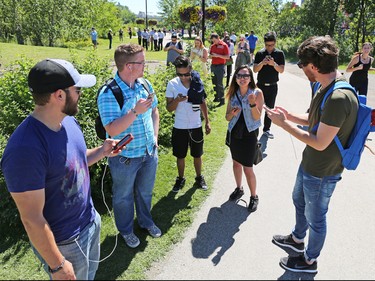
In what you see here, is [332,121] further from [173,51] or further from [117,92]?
[173,51]

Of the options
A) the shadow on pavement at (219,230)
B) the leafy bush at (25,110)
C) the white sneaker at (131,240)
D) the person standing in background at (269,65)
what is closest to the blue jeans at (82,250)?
the white sneaker at (131,240)

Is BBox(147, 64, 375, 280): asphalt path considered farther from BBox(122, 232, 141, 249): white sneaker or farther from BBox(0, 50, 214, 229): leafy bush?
BBox(0, 50, 214, 229): leafy bush

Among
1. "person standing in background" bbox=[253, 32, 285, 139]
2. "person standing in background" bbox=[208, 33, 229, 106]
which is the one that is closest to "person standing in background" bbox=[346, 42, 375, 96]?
"person standing in background" bbox=[253, 32, 285, 139]

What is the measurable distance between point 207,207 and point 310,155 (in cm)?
190

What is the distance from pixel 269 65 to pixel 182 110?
2998mm

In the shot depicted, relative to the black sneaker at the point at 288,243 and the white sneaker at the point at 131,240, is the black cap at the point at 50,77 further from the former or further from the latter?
the black sneaker at the point at 288,243

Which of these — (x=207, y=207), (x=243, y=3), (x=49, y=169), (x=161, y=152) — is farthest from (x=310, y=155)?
(x=243, y=3)

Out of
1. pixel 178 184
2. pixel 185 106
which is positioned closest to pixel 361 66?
pixel 185 106

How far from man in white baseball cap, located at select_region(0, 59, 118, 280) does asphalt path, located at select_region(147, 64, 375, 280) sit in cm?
111

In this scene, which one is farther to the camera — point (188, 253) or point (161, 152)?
point (161, 152)

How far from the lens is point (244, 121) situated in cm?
417

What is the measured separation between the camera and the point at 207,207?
4.38 metres

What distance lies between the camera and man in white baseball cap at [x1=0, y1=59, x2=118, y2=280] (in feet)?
5.67

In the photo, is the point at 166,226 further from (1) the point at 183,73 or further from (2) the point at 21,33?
(2) the point at 21,33
